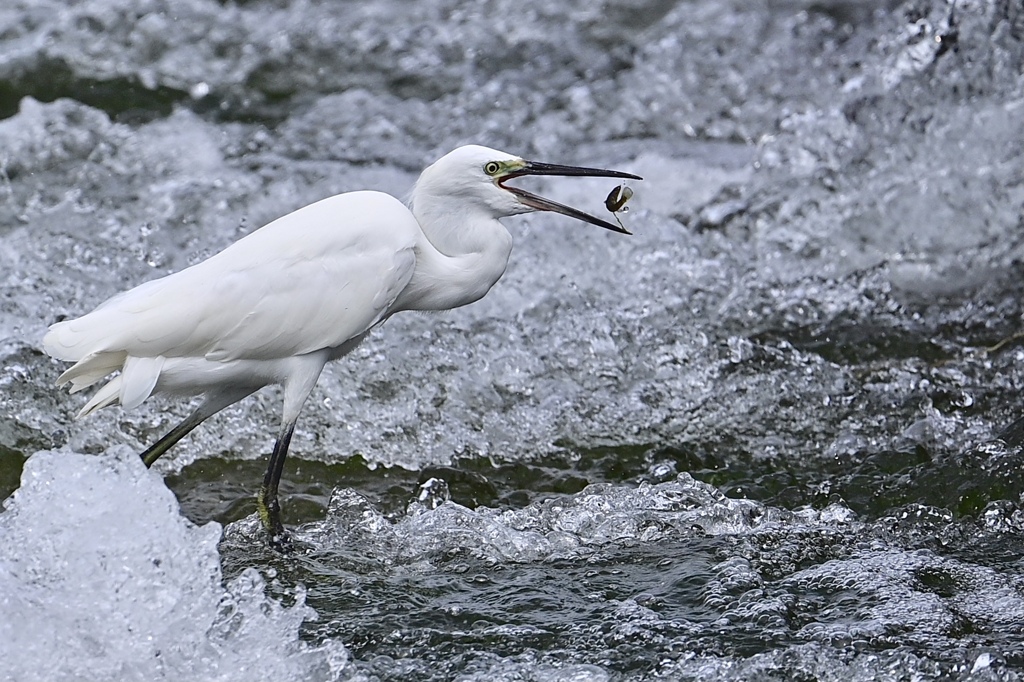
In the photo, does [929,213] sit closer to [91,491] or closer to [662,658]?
[662,658]

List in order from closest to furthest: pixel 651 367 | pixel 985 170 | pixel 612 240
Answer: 1. pixel 651 367
2. pixel 612 240
3. pixel 985 170

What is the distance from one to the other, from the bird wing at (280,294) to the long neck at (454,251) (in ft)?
0.28

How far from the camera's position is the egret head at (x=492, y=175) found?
3.29 m

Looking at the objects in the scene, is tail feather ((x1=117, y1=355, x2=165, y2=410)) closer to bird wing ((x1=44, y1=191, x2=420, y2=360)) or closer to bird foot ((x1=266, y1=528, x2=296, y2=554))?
bird wing ((x1=44, y1=191, x2=420, y2=360))

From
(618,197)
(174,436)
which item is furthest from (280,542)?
(618,197)

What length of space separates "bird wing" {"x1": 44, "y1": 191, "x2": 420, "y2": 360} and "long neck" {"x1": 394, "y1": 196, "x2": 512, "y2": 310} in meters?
0.09

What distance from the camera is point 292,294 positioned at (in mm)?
3275

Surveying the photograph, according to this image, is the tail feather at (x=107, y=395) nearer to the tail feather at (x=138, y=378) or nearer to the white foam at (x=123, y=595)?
the tail feather at (x=138, y=378)

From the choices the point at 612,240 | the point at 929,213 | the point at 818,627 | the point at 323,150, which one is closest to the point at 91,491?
the point at 818,627

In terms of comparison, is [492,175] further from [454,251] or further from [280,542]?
[280,542]

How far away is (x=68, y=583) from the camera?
9.70 feet

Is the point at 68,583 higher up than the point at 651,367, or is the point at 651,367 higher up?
the point at 68,583

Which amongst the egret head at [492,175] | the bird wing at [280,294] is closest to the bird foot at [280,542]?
the bird wing at [280,294]

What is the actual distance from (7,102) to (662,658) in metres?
5.22
